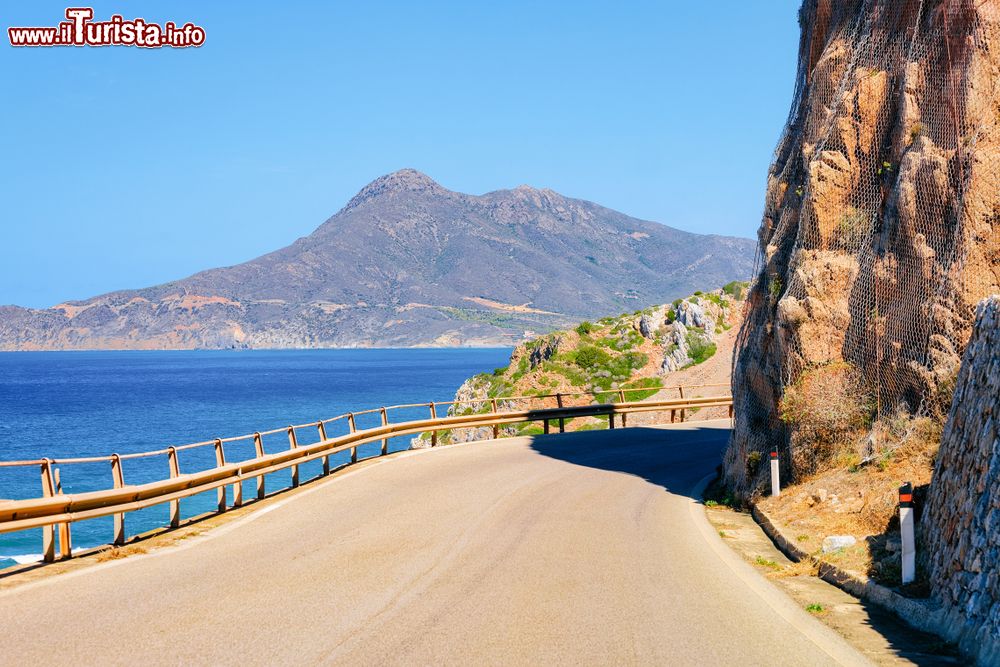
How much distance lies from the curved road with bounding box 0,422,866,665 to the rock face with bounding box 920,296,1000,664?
1005mm

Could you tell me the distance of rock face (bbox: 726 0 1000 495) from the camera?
1361cm

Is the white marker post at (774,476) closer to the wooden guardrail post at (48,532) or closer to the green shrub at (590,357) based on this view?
the wooden guardrail post at (48,532)

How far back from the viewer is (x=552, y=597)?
32.2 feet

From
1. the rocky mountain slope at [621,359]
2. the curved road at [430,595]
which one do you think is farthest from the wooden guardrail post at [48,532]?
the rocky mountain slope at [621,359]

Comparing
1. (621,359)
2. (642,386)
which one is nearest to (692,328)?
(621,359)

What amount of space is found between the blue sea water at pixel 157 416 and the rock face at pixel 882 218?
14173mm

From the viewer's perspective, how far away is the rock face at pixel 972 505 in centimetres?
773

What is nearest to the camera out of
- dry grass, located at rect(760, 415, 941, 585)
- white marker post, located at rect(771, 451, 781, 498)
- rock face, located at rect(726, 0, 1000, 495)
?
dry grass, located at rect(760, 415, 941, 585)

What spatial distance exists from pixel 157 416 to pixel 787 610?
90416 mm

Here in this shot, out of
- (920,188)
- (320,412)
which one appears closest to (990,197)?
(920,188)

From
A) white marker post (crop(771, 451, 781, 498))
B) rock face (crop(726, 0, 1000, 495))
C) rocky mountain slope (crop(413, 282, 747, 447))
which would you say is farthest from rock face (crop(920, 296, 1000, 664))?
rocky mountain slope (crop(413, 282, 747, 447))

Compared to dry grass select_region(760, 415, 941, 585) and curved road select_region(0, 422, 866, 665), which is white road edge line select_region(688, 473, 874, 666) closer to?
curved road select_region(0, 422, 866, 665)

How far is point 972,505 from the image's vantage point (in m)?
8.55

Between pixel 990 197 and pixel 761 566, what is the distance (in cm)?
588
